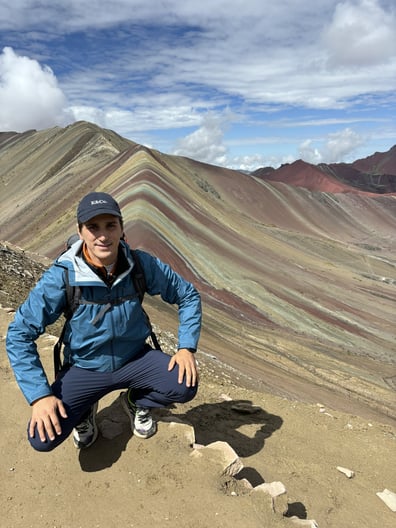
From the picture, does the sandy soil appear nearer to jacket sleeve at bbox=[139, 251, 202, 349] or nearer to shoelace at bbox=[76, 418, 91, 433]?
shoelace at bbox=[76, 418, 91, 433]

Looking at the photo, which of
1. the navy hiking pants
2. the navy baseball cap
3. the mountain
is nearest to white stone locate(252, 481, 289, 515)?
the navy hiking pants

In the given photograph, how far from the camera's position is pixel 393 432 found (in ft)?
20.3

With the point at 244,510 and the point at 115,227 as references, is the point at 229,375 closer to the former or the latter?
the point at 244,510

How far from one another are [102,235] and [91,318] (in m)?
0.65

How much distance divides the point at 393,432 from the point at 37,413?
5461mm

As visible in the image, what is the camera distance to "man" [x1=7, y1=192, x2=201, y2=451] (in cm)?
302

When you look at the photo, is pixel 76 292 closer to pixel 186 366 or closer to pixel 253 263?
pixel 186 366

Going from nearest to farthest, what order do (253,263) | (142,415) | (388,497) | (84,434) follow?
1. (84,434)
2. (142,415)
3. (388,497)
4. (253,263)

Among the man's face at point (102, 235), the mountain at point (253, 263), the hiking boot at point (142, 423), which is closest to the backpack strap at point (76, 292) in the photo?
the man's face at point (102, 235)

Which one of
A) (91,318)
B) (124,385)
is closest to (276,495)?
(124,385)

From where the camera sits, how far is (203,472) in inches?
130

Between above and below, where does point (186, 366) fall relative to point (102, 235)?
below

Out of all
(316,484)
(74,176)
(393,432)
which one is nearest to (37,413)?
(316,484)

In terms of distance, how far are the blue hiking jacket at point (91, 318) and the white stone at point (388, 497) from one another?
2538 millimetres
